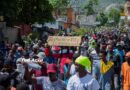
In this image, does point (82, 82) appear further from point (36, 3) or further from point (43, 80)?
point (36, 3)

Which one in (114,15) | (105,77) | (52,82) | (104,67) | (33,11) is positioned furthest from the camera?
(114,15)

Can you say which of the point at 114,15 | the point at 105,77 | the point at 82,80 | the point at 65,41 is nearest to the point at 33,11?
the point at 65,41

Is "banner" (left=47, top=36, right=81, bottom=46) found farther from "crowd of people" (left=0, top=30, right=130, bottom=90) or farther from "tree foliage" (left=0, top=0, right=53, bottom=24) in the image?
"tree foliage" (left=0, top=0, right=53, bottom=24)

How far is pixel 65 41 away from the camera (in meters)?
15.6

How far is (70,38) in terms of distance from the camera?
15.5 m

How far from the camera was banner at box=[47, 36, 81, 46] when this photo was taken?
50.8ft

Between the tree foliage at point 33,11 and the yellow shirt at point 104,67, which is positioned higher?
the yellow shirt at point 104,67

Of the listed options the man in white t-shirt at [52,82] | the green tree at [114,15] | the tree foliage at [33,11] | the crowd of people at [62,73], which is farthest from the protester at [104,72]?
the green tree at [114,15]

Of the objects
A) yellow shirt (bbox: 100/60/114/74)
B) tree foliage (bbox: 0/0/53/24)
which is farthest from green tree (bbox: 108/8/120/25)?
yellow shirt (bbox: 100/60/114/74)

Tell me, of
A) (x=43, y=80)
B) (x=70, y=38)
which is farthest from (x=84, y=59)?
(x=70, y=38)

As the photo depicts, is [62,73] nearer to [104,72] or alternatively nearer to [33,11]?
[104,72]

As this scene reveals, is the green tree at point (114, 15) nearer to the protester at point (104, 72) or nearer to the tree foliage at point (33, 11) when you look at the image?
the tree foliage at point (33, 11)

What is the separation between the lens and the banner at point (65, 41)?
1549 cm

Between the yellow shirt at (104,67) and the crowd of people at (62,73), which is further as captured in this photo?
the yellow shirt at (104,67)
